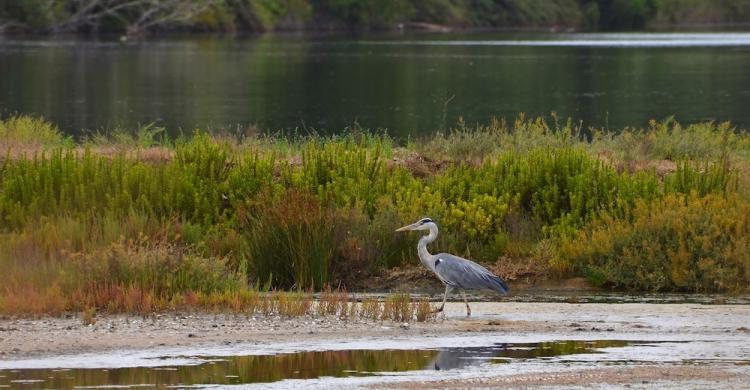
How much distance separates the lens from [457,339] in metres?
13.0

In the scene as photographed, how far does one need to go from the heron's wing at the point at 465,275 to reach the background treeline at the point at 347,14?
296ft

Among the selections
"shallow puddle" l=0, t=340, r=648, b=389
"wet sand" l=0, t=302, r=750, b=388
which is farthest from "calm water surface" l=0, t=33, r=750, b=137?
"shallow puddle" l=0, t=340, r=648, b=389

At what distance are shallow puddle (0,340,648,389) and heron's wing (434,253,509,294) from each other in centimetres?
165

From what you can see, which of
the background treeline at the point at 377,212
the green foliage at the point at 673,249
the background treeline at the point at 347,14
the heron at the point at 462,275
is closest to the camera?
the heron at the point at 462,275

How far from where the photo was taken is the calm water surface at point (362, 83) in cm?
5088

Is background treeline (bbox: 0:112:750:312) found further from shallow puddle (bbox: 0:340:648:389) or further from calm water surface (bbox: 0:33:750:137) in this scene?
calm water surface (bbox: 0:33:750:137)

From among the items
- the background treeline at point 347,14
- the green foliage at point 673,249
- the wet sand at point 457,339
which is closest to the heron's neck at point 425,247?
the wet sand at point 457,339

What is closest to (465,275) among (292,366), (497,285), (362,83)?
(497,285)

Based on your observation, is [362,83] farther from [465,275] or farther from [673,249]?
[465,275]

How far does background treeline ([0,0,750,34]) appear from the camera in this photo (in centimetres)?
10581

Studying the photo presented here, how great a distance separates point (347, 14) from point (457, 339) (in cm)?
12071

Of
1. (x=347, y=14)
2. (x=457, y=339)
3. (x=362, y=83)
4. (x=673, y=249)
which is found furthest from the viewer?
(x=347, y=14)

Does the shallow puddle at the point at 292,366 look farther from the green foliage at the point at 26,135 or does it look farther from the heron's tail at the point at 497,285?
the green foliage at the point at 26,135

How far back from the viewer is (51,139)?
24875 millimetres
